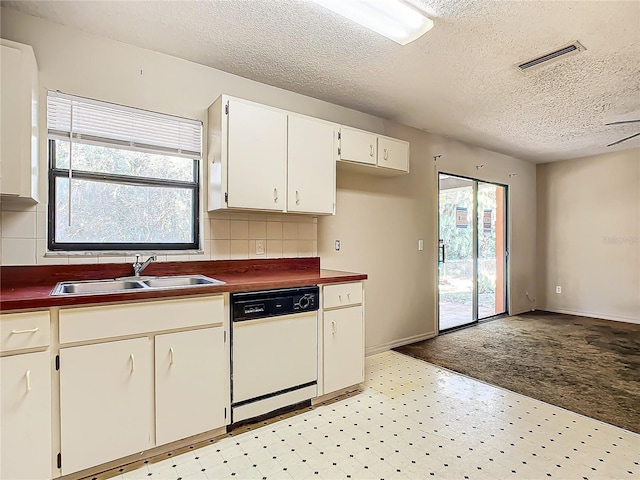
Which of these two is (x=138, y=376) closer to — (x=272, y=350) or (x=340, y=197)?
(x=272, y=350)

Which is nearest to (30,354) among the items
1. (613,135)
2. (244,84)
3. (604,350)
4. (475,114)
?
(244,84)

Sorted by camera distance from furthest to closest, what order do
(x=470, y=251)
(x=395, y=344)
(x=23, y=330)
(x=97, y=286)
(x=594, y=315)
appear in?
(x=594, y=315)
(x=470, y=251)
(x=395, y=344)
(x=97, y=286)
(x=23, y=330)

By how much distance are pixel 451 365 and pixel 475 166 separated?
9.43ft

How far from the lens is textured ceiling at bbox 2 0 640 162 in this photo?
2.03m

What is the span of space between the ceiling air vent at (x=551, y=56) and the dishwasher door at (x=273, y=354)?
240 cm

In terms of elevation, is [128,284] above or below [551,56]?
below

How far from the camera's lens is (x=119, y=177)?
2.44 metres

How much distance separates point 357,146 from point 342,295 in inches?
53.1

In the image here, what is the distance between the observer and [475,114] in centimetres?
372

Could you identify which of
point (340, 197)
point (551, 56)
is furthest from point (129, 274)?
point (551, 56)

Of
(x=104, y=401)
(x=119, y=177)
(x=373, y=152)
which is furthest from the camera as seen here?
(x=373, y=152)

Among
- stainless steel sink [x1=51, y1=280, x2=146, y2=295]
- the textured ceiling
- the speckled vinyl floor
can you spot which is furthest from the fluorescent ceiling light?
the speckled vinyl floor

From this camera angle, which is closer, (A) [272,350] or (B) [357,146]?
(A) [272,350]

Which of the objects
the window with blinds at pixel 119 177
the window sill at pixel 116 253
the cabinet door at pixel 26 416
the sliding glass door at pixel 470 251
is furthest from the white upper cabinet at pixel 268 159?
the sliding glass door at pixel 470 251
